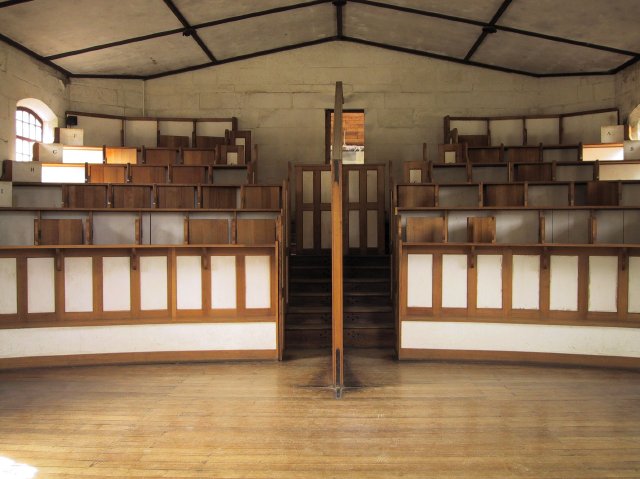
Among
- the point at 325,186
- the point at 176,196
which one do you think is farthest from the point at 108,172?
the point at 325,186

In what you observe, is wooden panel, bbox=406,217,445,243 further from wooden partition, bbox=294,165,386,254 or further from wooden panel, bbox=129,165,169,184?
wooden panel, bbox=129,165,169,184

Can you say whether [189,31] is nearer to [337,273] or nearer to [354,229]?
[354,229]

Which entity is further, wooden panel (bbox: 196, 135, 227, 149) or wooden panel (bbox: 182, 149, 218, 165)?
wooden panel (bbox: 196, 135, 227, 149)

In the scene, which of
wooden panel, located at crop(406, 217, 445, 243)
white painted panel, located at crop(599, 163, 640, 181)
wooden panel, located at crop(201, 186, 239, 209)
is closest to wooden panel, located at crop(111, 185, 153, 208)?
wooden panel, located at crop(201, 186, 239, 209)

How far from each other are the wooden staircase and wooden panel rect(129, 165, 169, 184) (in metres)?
1.39

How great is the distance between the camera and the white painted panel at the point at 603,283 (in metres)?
3.29

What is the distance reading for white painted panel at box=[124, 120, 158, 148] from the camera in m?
5.56

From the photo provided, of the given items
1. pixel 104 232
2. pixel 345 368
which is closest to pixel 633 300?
pixel 345 368

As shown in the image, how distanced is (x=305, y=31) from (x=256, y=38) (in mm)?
538

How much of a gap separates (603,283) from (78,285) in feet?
11.3

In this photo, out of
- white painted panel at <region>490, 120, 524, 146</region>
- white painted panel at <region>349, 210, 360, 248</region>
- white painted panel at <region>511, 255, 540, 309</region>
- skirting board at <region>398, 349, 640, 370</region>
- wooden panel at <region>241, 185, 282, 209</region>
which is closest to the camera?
skirting board at <region>398, 349, 640, 370</region>

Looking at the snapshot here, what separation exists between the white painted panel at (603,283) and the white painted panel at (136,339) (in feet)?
6.93

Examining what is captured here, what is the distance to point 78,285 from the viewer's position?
3336 mm

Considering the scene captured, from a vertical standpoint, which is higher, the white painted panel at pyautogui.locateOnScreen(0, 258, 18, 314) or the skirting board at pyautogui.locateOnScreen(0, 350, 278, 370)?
the white painted panel at pyautogui.locateOnScreen(0, 258, 18, 314)
